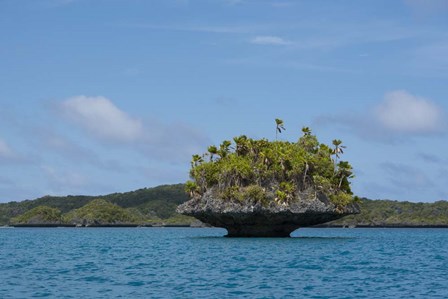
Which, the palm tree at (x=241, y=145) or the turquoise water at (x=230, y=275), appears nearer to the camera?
the turquoise water at (x=230, y=275)

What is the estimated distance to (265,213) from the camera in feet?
298

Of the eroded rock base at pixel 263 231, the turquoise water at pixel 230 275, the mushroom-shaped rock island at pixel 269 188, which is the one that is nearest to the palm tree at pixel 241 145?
the mushroom-shaped rock island at pixel 269 188

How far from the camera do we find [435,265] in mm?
60000

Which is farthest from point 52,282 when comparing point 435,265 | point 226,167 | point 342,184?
point 342,184

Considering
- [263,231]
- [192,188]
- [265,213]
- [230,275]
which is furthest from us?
[263,231]

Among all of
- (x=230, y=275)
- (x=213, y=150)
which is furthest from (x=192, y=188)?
(x=230, y=275)

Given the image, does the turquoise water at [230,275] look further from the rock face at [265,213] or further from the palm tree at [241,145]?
the palm tree at [241,145]

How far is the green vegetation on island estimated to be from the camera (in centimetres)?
9288

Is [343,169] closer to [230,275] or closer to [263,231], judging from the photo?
[263,231]

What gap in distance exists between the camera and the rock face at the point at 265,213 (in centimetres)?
9031

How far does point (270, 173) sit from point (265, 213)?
241 inches

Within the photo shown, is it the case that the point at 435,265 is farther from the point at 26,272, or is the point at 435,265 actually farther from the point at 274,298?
the point at 26,272

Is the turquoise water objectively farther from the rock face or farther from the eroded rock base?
the eroded rock base

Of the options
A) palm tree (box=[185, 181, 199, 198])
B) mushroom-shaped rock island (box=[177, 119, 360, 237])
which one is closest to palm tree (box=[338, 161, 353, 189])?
mushroom-shaped rock island (box=[177, 119, 360, 237])
